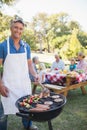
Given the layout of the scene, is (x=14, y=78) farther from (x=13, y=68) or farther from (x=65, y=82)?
(x=65, y=82)

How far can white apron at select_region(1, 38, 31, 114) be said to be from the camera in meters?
2.89

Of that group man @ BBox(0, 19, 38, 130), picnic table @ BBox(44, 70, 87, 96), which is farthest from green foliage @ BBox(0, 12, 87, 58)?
man @ BBox(0, 19, 38, 130)

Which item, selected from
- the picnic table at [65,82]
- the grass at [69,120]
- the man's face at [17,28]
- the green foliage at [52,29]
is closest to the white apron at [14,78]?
the man's face at [17,28]

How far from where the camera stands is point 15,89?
9.69 feet

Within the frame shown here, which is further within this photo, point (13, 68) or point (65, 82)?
point (65, 82)

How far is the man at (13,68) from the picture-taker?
2.81 m

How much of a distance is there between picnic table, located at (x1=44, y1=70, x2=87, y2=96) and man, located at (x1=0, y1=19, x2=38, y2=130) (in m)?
2.53

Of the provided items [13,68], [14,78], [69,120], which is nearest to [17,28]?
[13,68]

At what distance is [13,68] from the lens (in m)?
2.90

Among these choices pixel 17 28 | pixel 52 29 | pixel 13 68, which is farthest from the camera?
pixel 52 29

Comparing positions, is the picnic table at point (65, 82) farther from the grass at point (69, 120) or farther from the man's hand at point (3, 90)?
the man's hand at point (3, 90)

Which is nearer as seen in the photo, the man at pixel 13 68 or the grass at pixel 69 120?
the man at pixel 13 68

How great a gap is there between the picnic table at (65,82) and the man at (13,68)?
2534 mm

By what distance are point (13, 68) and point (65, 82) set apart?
3.28 meters
